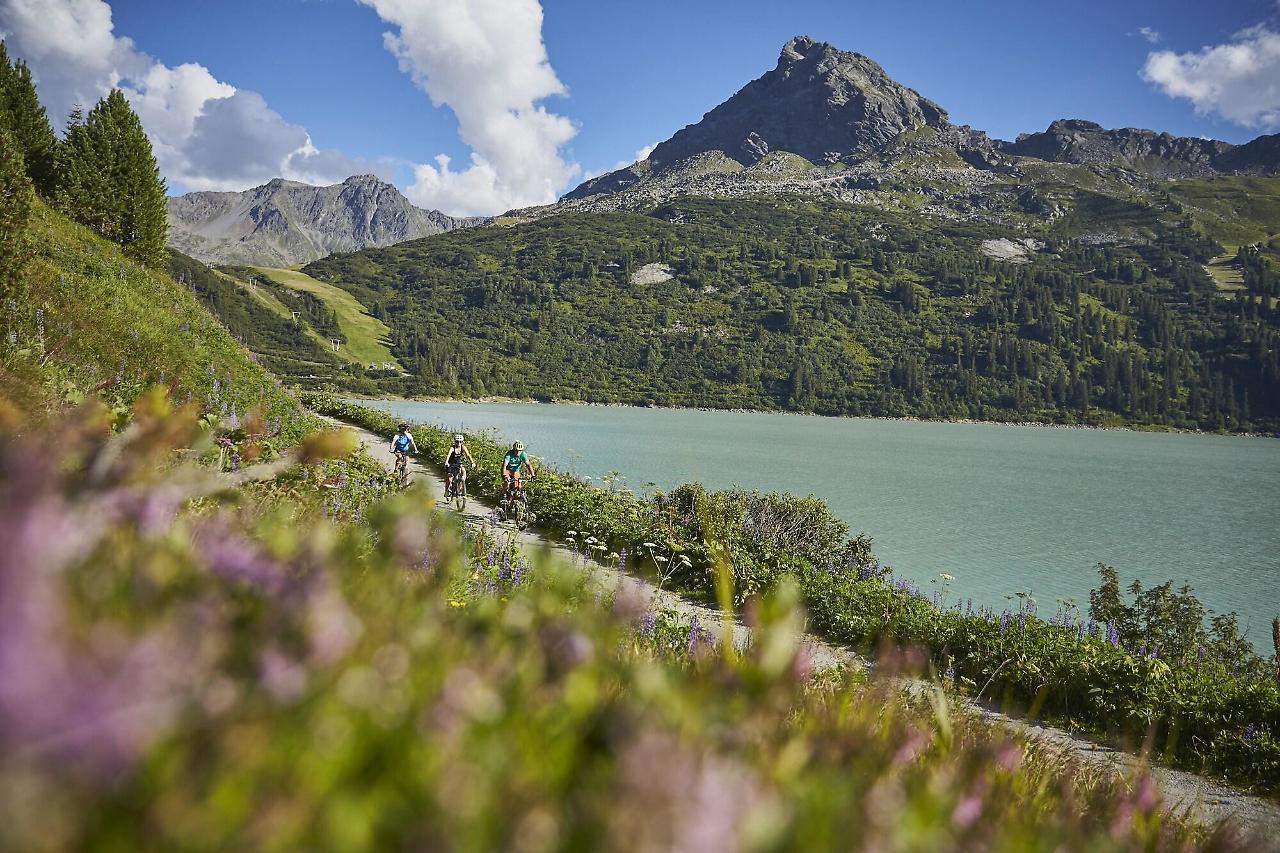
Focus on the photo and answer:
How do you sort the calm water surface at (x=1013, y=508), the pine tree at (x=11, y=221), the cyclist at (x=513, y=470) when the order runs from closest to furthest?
the pine tree at (x=11, y=221) < the cyclist at (x=513, y=470) < the calm water surface at (x=1013, y=508)

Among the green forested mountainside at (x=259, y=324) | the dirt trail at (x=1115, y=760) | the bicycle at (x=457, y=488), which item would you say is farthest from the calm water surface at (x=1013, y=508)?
the green forested mountainside at (x=259, y=324)

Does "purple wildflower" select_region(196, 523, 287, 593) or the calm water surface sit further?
the calm water surface

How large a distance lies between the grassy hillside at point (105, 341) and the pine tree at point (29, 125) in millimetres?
6418

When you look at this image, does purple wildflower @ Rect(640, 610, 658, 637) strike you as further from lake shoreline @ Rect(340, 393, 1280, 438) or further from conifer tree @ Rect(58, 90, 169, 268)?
lake shoreline @ Rect(340, 393, 1280, 438)

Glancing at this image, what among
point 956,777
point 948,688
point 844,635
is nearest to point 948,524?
point 844,635

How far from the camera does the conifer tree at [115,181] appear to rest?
2488 centimetres

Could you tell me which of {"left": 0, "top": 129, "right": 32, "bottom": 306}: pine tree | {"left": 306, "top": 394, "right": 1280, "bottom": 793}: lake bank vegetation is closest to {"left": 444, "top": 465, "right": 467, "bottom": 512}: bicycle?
{"left": 306, "top": 394, "right": 1280, "bottom": 793}: lake bank vegetation

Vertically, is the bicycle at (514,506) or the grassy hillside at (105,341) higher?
the grassy hillside at (105,341)

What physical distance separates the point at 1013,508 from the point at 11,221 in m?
36.9

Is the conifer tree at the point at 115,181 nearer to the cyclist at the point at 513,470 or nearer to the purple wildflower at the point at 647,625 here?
the cyclist at the point at 513,470

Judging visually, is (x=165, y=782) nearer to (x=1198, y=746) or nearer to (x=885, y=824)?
(x=885, y=824)

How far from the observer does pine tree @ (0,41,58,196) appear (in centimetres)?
2469

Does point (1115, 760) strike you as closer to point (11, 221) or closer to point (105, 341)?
point (11, 221)

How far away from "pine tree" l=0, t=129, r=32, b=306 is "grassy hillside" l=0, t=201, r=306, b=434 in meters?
0.26
